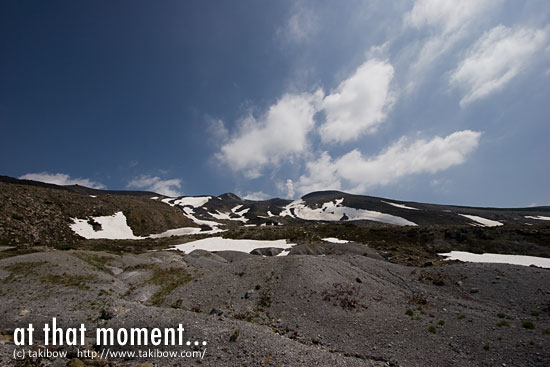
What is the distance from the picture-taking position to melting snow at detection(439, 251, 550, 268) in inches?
1385

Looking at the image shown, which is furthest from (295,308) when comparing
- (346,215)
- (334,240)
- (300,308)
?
(346,215)

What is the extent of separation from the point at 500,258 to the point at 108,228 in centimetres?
9525

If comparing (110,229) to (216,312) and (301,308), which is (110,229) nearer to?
(216,312)

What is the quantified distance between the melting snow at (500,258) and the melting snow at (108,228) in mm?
83631

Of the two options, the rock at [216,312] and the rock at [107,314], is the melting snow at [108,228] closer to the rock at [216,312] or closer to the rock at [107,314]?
the rock at [107,314]

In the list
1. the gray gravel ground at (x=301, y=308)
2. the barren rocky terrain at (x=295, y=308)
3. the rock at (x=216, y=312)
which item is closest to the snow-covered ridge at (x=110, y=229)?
the barren rocky terrain at (x=295, y=308)

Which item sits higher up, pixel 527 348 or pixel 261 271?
pixel 261 271

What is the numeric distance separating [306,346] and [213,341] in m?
5.48

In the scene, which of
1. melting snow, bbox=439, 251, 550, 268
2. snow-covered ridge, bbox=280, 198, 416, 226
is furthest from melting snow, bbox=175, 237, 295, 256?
snow-covered ridge, bbox=280, 198, 416, 226

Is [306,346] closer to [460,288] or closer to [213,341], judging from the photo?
[213,341]

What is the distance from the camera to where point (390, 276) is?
26.2m

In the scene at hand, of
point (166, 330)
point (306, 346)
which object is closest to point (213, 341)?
point (166, 330)

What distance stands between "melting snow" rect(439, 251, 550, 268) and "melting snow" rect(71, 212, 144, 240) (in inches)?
3293

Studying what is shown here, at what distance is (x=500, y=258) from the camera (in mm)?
37906
